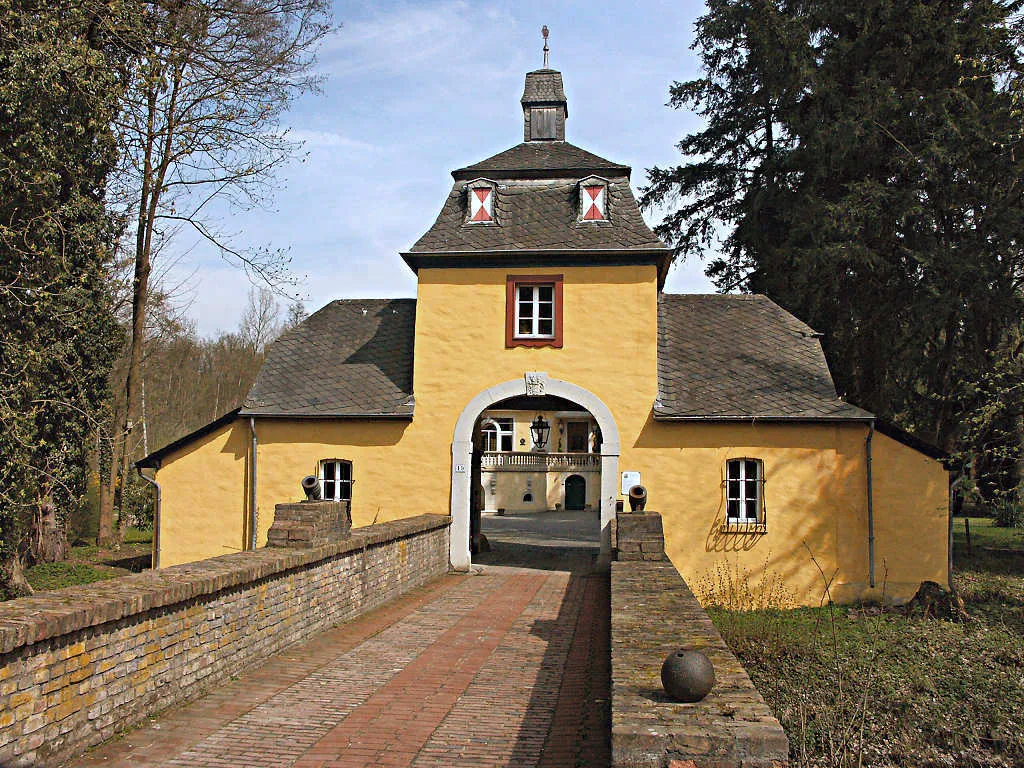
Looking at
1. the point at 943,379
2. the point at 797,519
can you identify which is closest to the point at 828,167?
the point at 943,379

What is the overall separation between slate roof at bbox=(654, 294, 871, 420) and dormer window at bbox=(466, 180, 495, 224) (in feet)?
14.1

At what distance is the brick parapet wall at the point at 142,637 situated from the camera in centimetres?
534

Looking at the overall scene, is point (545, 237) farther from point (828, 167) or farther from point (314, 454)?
point (828, 167)

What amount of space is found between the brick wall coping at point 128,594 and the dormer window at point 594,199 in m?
10.2

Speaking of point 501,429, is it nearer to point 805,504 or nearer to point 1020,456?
point 805,504

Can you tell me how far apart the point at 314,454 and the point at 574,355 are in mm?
5514

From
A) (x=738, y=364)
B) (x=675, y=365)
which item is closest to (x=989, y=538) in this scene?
(x=738, y=364)

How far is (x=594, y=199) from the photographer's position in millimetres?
18531

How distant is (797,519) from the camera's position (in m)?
16.8

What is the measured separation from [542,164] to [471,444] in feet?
20.3

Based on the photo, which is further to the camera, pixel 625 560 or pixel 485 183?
pixel 485 183

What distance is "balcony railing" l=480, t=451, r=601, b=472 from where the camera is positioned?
148 ft

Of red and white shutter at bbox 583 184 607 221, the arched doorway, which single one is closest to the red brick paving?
red and white shutter at bbox 583 184 607 221

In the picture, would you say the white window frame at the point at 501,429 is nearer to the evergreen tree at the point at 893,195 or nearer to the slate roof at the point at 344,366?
the evergreen tree at the point at 893,195
